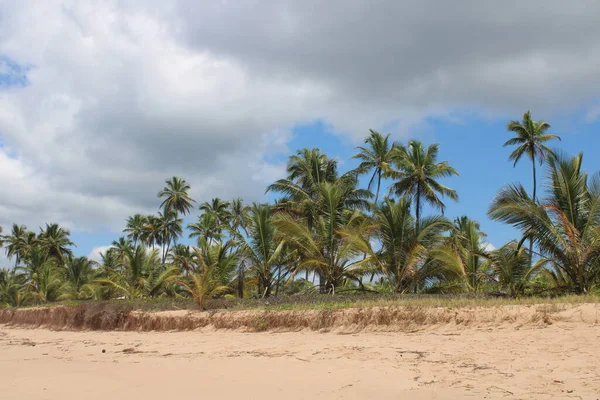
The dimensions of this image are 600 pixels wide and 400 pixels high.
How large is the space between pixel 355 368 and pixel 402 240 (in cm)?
875

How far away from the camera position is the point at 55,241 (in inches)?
1964

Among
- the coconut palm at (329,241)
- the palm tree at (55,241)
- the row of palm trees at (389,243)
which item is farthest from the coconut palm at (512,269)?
the palm tree at (55,241)

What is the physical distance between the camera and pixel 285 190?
931 inches

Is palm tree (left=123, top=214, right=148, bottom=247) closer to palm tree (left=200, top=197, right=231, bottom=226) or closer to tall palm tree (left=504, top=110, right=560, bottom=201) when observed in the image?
palm tree (left=200, top=197, right=231, bottom=226)

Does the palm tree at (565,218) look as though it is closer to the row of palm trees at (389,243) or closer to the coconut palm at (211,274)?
the row of palm trees at (389,243)

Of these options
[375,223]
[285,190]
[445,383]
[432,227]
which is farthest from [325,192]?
[445,383]

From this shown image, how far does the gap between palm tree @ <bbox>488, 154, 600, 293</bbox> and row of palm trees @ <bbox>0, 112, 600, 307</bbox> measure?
3 cm

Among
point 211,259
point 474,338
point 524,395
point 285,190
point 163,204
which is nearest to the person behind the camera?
point 524,395

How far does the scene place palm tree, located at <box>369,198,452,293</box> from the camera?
46.1 ft

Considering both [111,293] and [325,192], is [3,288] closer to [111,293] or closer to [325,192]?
[111,293]

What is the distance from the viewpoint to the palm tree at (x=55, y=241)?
1951 inches

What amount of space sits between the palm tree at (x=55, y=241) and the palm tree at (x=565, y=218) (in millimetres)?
49708

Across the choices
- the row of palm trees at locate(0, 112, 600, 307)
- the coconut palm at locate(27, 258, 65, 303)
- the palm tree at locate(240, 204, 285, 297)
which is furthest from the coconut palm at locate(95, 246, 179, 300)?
the coconut palm at locate(27, 258, 65, 303)

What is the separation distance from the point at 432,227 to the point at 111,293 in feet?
61.1
